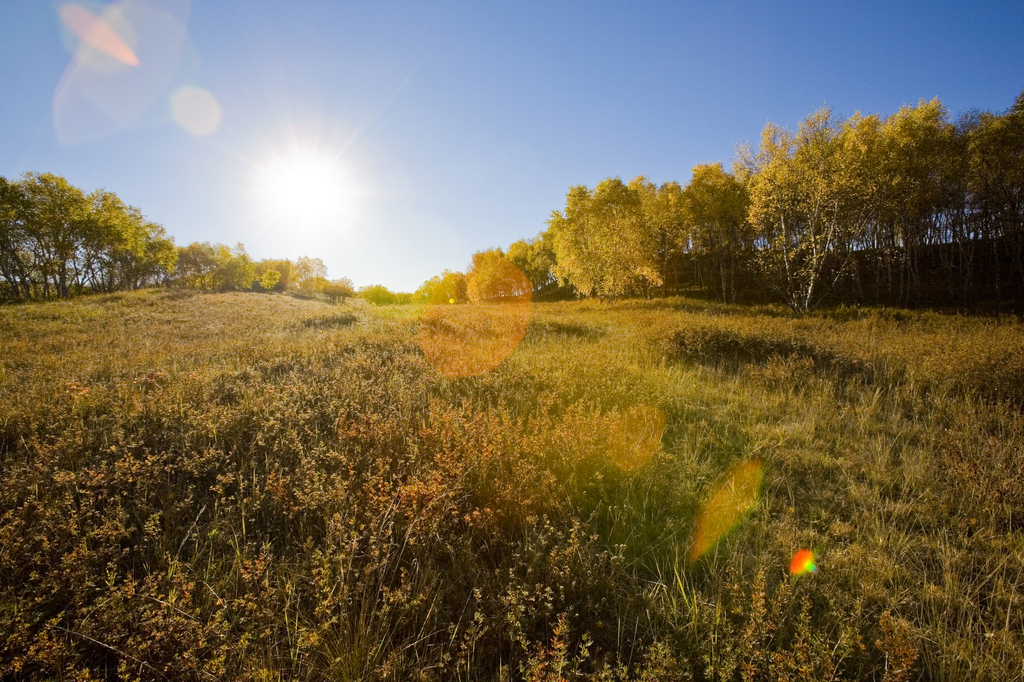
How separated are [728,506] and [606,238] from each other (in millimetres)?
27582

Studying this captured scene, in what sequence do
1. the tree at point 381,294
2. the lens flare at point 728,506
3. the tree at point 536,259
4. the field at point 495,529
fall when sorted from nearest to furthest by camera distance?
the field at point 495,529 → the lens flare at point 728,506 → the tree at point 536,259 → the tree at point 381,294

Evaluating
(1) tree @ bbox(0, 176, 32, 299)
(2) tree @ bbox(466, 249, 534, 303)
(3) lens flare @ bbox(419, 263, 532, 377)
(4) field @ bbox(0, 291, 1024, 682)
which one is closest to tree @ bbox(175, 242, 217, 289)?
(1) tree @ bbox(0, 176, 32, 299)

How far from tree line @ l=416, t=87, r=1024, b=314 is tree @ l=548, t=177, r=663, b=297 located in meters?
0.10

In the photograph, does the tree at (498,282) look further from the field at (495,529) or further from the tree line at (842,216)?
the field at (495,529)

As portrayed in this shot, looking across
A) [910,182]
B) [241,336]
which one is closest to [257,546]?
[241,336]

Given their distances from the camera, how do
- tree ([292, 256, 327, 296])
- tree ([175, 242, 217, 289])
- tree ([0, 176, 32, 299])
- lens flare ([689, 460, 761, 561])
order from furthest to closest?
tree ([292, 256, 327, 296]) → tree ([175, 242, 217, 289]) → tree ([0, 176, 32, 299]) → lens flare ([689, 460, 761, 561])

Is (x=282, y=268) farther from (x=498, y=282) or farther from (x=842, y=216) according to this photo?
(x=842, y=216)

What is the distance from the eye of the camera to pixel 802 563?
9.42 feet

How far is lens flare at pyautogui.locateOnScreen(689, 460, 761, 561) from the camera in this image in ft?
10.4

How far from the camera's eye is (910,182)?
853 inches

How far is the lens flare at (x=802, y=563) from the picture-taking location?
2791mm

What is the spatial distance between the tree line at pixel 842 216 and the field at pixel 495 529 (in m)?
19.1

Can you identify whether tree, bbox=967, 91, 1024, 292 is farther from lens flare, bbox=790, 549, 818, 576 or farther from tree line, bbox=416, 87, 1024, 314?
lens flare, bbox=790, 549, 818, 576

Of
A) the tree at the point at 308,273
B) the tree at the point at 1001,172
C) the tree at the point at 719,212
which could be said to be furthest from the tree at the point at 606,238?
the tree at the point at 308,273
